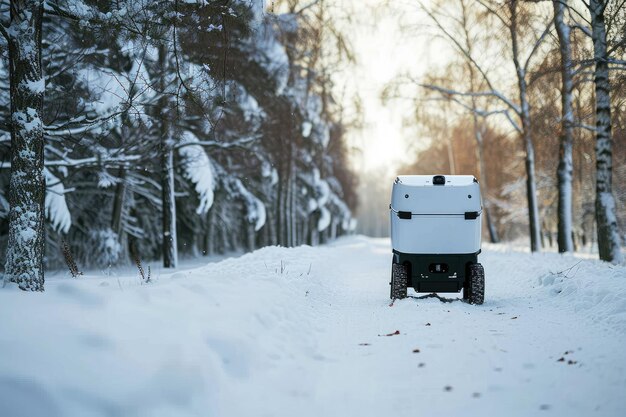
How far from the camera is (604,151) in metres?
10.0

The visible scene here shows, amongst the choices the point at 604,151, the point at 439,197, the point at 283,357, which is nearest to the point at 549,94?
the point at 604,151

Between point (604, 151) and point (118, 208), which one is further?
point (118, 208)

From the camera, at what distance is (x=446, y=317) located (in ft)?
19.0

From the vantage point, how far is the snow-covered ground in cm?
329

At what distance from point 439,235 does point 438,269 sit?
54cm

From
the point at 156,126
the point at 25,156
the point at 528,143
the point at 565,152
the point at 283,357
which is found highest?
the point at 156,126

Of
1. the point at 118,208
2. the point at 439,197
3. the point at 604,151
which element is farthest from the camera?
the point at 118,208

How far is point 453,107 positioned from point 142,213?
13.6m

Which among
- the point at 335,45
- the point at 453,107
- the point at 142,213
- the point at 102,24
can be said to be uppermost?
the point at 335,45

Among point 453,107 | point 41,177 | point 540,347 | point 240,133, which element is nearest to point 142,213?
point 240,133

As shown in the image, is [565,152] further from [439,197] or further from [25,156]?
[25,156]

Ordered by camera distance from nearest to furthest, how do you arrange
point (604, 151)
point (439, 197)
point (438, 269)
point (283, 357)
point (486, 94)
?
point (283, 357) < point (439, 197) < point (438, 269) < point (604, 151) < point (486, 94)

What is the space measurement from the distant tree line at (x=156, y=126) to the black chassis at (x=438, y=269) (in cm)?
349

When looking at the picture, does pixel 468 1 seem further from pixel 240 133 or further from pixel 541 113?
pixel 240 133
